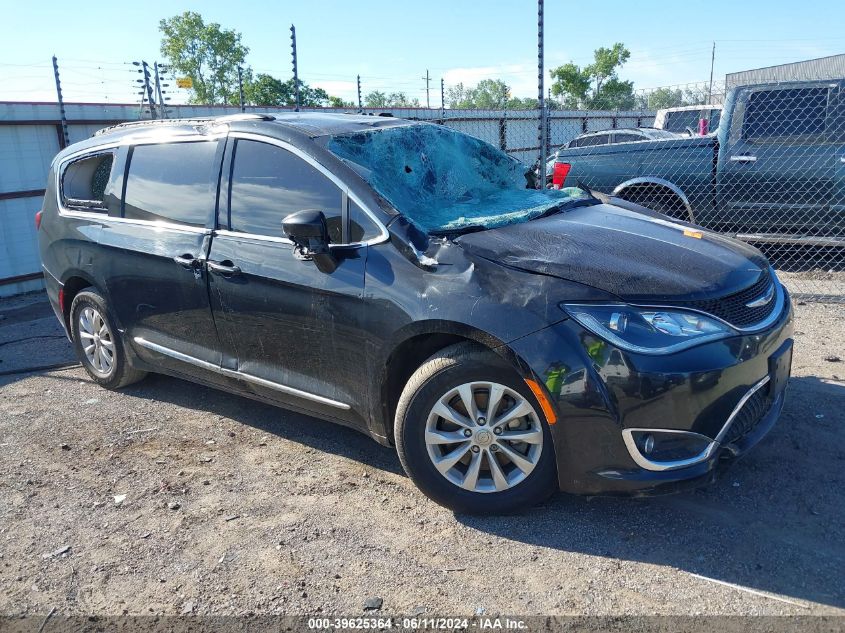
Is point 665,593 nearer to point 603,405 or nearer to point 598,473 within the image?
point 598,473

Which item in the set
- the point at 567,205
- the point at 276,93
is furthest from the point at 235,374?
the point at 276,93

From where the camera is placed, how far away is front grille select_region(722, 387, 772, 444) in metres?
3.05

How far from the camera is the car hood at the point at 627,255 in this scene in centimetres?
305

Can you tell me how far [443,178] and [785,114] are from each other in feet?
17.9

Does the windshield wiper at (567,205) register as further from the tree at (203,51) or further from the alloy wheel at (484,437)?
the tree at (203,51)

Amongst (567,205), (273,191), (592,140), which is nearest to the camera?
(273,191)

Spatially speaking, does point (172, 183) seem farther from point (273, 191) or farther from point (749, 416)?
point (749, 416)

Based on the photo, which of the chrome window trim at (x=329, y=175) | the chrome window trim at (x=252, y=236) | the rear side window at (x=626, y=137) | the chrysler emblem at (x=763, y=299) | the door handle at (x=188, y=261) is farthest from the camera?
the rear side window at (x=626, y=137)

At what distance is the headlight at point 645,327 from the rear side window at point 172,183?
2342 mm

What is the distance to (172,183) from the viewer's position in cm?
434

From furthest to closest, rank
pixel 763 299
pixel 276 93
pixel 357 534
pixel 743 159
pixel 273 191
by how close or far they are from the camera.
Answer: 1. pixel 276 93
2. pixel 743 159
3. pixel 273 191
4. pixel 763 299
5. pixel 357 534

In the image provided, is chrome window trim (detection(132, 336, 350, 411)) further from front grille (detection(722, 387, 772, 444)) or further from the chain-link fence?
the chain-link fence

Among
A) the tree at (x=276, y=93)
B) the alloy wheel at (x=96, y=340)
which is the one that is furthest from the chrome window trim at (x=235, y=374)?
the tree at (x=276, y=93)

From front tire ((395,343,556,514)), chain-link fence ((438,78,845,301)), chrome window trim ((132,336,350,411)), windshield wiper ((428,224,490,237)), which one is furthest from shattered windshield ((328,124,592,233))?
chain-link fence ((438,78,845,301))
